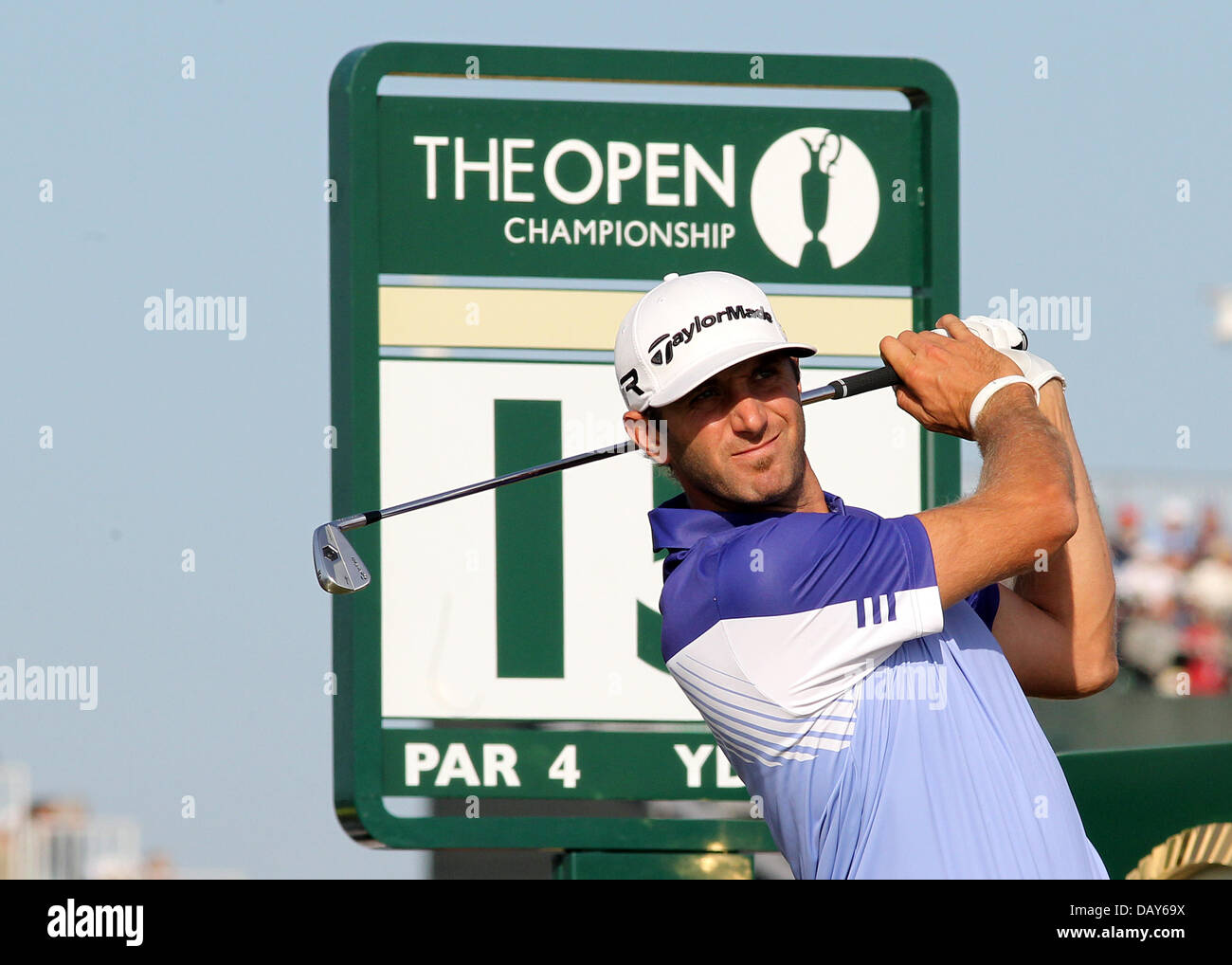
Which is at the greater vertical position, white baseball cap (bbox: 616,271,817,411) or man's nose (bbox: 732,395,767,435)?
white baseball cap (bbox: 616,271,817,411)

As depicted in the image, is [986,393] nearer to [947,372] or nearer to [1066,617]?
[947,372]

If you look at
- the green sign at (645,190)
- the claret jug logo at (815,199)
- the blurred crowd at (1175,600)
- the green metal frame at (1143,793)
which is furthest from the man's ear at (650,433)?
the blurred crowd at (1175,600)

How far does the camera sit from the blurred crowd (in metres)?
11.9

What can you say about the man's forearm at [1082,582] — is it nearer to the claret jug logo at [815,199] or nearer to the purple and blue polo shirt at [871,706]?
the purple and blue polo shirt at [871,706]

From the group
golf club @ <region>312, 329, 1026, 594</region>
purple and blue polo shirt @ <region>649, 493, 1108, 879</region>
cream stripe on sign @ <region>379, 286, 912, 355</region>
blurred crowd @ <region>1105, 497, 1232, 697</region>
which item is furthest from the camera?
blurred crowd @ <region>1105, 497, 1232, 697</region>

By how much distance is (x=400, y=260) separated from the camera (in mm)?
5598

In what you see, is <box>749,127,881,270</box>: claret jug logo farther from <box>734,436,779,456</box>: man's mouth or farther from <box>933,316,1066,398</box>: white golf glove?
<box>734,436,779,456</box>: man's mouth

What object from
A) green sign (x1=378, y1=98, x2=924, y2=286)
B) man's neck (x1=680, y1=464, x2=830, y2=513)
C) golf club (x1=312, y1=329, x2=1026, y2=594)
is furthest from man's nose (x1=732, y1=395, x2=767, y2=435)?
green sign (x1=378, y1=98, x2=924, y2=286)

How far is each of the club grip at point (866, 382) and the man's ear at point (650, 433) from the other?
35cm

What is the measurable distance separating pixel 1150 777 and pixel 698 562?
10.3 feet

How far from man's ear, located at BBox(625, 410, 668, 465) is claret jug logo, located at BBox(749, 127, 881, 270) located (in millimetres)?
2318

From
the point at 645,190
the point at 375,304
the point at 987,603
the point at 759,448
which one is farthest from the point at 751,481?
the point at 645,190

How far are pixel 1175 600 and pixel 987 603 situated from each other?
9.09m
